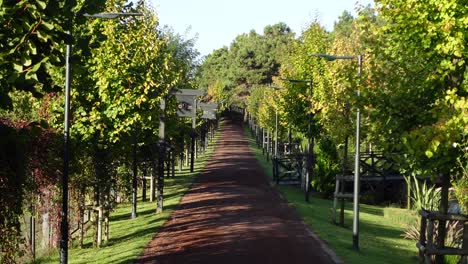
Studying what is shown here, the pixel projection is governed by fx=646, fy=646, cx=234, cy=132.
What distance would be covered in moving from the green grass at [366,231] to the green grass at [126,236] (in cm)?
545

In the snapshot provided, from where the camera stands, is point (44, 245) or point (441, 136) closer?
point (441, 136)

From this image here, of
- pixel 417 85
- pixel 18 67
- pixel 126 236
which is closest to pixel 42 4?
pixel 18 67

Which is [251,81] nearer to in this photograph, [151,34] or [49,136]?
[151,34]

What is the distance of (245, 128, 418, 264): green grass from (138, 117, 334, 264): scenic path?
58 cm

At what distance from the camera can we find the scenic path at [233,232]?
1702cm

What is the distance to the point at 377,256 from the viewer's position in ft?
60.2

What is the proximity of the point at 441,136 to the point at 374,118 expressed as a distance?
11.7 feet

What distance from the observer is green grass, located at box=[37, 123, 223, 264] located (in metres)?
17.2

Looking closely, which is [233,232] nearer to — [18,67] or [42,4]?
[18,67]

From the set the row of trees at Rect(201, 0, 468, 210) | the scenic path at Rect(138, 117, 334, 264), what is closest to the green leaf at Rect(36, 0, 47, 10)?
the row of trees at Rect(201, 0, 468, 210)

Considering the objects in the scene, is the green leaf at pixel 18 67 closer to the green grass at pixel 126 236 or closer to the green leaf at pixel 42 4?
the green leaf at pixel 42 4

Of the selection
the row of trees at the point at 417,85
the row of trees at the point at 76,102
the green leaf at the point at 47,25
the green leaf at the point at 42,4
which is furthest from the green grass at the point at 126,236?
the green leaf at the point at 42,4

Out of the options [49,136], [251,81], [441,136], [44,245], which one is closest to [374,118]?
[441,136]

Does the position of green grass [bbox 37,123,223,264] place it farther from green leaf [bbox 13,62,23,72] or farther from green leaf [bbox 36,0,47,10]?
green leaf [bbox 36,0,47,10]
